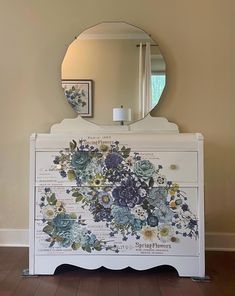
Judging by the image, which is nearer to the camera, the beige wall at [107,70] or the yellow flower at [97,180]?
the yellow flower at [97,180]

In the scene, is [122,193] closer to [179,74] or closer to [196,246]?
[196,246]

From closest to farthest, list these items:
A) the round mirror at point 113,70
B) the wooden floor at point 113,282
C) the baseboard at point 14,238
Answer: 1. the wooden floor at point 113,282
2. the round mirror at point 113,70
3. the baseboard at point 14,238

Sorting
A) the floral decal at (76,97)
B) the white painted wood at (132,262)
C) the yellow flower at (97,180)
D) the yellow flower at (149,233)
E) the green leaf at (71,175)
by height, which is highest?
the floral decal at (76,97)

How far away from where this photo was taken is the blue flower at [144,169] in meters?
2.19

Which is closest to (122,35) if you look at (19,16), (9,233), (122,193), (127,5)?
(127,5)

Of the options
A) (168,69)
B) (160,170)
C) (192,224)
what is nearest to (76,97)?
(168,69)

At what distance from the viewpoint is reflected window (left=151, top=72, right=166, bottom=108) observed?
257 centimetres

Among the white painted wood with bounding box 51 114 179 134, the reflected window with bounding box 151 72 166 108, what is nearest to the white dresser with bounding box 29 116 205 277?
the white painted wood with bounding box 51 114 179 134

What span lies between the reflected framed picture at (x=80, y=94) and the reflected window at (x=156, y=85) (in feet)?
1.43

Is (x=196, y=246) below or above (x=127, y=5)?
below

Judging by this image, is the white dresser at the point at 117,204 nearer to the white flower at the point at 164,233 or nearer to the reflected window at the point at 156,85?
the white flower at the point at 164,233

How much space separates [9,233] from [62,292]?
882 mm

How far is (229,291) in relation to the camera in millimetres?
2000

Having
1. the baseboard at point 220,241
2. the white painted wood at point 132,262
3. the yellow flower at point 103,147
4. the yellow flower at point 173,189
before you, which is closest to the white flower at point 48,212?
the white painted wood at point 132,262
